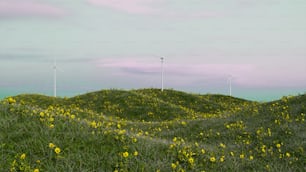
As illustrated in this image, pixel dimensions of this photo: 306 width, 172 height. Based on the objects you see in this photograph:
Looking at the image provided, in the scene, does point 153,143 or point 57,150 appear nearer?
point 57,150

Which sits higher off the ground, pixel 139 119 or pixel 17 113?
pixel 17 113

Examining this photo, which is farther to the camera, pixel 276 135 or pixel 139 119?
pixel 139 119

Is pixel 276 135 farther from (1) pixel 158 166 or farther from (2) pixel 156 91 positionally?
(2) pixel 156 91

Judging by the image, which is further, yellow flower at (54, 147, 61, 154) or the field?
the field

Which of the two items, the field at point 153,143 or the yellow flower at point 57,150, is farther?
the field at point 153,143

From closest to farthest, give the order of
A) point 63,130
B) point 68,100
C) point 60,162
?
point 60,162
point 63,130
point 68,100

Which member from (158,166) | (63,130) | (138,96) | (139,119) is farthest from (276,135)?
(138,96)

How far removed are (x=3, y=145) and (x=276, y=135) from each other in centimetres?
1141

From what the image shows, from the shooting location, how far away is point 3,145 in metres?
10.2

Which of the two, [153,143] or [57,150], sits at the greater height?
[57,150]

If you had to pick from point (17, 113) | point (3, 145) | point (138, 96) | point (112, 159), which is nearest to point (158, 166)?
point (112, 159)

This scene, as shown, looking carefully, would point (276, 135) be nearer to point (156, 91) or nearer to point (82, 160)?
point (82, 160)

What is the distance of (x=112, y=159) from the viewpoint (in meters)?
10.1

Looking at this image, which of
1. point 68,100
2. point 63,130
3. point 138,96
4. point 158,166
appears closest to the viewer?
→ point 158,166
